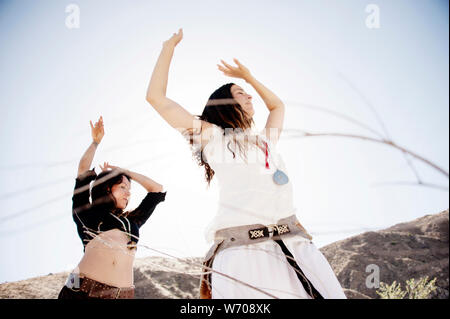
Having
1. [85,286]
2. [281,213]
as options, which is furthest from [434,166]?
[85,286]

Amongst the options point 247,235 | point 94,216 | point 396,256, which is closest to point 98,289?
point 94,216

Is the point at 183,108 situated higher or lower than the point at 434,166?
higher

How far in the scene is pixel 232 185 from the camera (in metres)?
1.60

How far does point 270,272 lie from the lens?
54.2 inches

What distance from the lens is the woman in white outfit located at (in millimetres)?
1354

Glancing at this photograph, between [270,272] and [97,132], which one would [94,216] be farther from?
[270,272]

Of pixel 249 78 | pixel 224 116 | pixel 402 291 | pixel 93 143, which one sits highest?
pixel 249 78

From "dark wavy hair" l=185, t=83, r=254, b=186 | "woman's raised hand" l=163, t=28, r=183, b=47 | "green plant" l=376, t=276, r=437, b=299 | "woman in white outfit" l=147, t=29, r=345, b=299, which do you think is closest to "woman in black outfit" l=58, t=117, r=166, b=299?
"dark wavy hair" l=185, t=83, r=254, b=186

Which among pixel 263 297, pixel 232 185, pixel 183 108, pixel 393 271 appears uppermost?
pixel 183 108

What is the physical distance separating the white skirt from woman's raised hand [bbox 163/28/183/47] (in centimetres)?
107

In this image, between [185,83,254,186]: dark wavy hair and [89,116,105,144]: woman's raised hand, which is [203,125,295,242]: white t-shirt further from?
[89,116,105,144]: woman's raised hand

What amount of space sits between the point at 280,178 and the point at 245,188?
0.58 feet
